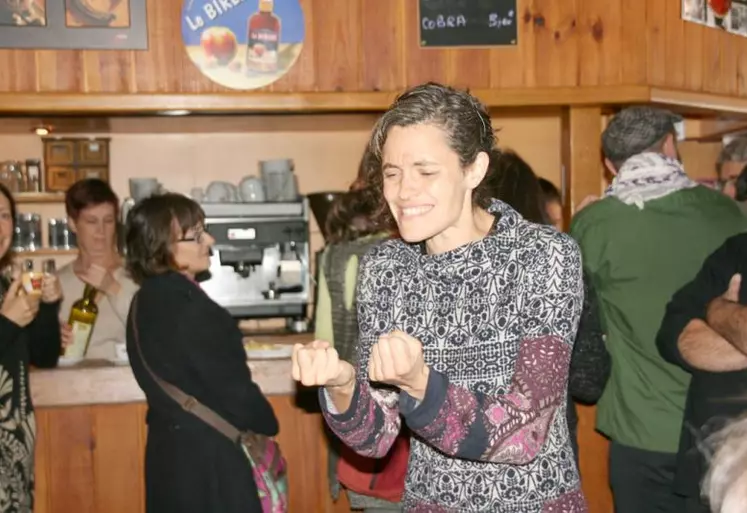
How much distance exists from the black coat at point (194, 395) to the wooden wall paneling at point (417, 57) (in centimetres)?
171

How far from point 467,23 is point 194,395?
7.31ft

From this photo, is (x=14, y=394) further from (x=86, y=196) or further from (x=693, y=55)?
(x=693, y=55)

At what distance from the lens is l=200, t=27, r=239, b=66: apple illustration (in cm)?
426

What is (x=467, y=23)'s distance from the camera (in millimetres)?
4391

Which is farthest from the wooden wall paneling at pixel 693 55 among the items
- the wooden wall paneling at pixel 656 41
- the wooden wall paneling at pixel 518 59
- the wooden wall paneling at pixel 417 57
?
the wooden wall paneling at pixel 417 57

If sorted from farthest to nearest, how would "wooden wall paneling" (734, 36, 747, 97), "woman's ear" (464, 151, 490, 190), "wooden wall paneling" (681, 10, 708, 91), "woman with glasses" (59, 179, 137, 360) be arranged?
"wooden wall paneling" (734, 36, 747, 97)
"wooden wall paneling" (681, 10, 708, 91)
"woman with glasses" (59, 179, 137, 360)
"woman's ear" (464, 151, 490, 190)

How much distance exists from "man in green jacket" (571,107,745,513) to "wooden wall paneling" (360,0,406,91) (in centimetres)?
144

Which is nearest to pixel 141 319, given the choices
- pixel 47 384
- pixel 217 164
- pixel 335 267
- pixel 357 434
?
pixel 335 267

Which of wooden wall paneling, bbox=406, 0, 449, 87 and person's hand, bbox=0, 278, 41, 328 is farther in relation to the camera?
wooden wall paneling, bbox=406, 0, 449, 87

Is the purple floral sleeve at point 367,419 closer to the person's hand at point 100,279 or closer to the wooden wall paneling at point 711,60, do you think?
the person's hand at point 100,279

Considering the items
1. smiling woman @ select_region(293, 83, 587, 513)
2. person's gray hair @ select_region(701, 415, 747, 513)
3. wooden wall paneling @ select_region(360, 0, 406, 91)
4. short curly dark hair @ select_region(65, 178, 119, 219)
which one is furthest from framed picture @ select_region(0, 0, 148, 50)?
person's gray hair @ select_region(701, 415, 747, 513)

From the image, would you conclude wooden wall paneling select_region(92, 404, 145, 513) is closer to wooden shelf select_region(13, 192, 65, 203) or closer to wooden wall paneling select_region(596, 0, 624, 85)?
wooden shelf select_region(13, 192, 65, 203)

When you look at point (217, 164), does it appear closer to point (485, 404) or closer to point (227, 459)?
point (227, 459)

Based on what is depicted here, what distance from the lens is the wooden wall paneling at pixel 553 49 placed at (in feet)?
14.5
